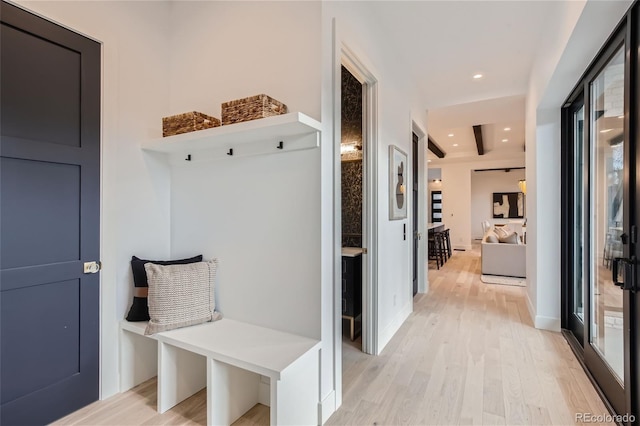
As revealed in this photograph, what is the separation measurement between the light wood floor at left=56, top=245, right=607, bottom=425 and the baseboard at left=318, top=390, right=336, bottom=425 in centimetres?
4

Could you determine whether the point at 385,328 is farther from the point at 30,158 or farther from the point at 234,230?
the point at 30,158

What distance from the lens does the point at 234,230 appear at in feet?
6.89

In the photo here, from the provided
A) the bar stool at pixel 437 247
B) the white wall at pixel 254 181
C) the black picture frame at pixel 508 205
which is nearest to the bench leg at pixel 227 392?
the white wall at pixel 254 181

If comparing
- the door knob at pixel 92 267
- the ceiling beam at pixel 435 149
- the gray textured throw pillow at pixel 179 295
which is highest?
the ceiling beam at pixel 435 149

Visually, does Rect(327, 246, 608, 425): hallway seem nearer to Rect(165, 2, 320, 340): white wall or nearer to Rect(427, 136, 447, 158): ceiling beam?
Rect(165, 2, 320, 340): white wall

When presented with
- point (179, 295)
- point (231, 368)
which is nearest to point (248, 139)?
point (179, 295)

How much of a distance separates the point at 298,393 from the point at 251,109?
61.5 inches

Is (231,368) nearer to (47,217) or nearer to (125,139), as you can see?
(47,217)

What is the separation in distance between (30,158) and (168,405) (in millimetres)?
1634

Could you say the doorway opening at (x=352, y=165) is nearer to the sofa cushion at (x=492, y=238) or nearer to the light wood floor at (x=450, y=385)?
the light wood floor at (x=450, y=385)

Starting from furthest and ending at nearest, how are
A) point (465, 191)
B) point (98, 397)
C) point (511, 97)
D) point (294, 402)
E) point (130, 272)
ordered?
1. point (465, 191)
2. point (511, 97)
3. point (130, 272)
4. point (98, 397)
5. point (294, 402)

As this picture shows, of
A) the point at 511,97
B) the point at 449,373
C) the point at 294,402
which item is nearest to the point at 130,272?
the point at 294,402

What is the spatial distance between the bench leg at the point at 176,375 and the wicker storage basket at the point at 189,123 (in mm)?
1363

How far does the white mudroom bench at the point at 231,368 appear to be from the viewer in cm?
154
